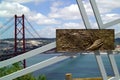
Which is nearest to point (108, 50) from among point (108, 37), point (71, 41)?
point (108, 37)

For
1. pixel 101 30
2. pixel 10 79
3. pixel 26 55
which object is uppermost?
pixel 101 30

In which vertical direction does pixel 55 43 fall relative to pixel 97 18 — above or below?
below

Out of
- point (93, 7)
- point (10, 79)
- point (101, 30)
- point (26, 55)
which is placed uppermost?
point (93, 7)

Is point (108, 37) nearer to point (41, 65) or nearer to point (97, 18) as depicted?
point (97, 18)

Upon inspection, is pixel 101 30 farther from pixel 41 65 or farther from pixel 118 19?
pixel 41 65

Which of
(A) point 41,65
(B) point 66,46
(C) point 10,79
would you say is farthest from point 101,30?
(C) point 10,79

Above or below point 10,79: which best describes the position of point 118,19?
above
